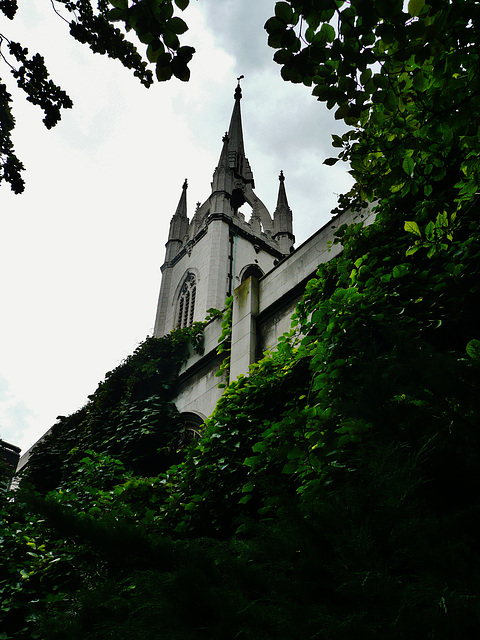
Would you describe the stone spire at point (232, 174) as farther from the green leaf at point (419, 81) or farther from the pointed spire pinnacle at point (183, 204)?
the green leaf at point (419, 81)

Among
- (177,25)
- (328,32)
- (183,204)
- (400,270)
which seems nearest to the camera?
(177,25)

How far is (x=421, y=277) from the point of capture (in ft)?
17.8

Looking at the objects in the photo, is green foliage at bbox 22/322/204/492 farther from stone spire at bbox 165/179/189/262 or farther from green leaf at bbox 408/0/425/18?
stone spire at bbox 165/179/189/262

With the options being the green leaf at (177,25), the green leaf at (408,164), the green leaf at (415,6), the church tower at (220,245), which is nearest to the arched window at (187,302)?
the church tower at (220,245)

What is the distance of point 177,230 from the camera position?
36.8 m

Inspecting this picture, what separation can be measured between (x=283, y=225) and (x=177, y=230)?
813 cm

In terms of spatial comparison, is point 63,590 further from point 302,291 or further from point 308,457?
point 302,291

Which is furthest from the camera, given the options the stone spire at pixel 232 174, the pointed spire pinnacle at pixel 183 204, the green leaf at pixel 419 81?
the pointed spire pinnacle at pixel 183 204

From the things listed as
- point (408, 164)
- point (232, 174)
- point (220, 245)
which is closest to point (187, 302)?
point (220, 245)

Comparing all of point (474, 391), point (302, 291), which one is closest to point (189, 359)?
point (302, 291)

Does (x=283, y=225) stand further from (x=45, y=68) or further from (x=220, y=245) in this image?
(x=45, y=68)

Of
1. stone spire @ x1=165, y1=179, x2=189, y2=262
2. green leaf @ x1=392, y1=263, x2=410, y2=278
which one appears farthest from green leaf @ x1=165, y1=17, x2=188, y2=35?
stone spire @ x1=165, y1=179, x2=189, y2=262

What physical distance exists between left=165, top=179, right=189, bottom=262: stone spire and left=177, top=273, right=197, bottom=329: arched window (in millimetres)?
4193

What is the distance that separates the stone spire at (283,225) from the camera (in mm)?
35631
